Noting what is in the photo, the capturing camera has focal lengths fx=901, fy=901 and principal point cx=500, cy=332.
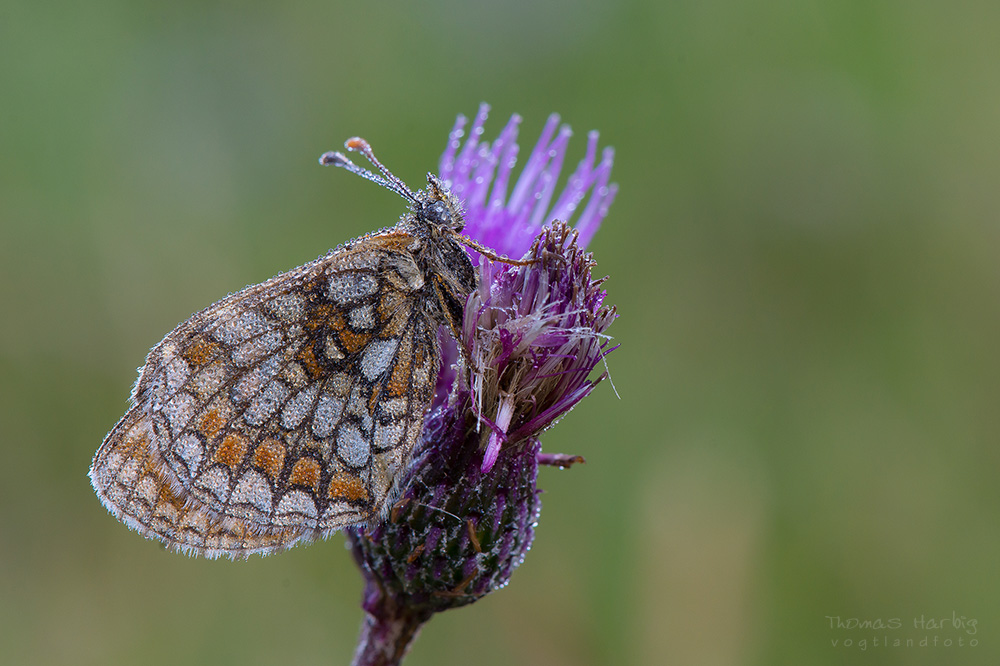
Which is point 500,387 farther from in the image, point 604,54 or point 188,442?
point 604,54

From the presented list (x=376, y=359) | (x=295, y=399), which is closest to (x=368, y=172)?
(x=376, y=359)

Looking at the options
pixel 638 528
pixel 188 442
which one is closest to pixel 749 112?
pixel 638 528

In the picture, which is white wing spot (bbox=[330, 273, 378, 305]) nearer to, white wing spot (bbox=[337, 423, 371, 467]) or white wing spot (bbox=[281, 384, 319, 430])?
white wing spot (bbox=[281, 384, 319, 430])

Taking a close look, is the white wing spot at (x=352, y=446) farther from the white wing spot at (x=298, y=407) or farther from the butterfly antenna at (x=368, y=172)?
the butterfly antenna at (x=368, y=172)

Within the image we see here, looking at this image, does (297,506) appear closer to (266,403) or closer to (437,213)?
(266,403)

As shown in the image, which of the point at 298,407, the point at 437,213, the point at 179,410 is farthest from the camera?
the point at 437,213

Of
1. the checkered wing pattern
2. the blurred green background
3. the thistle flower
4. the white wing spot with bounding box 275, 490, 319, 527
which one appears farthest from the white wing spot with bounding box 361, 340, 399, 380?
the blurred green background
